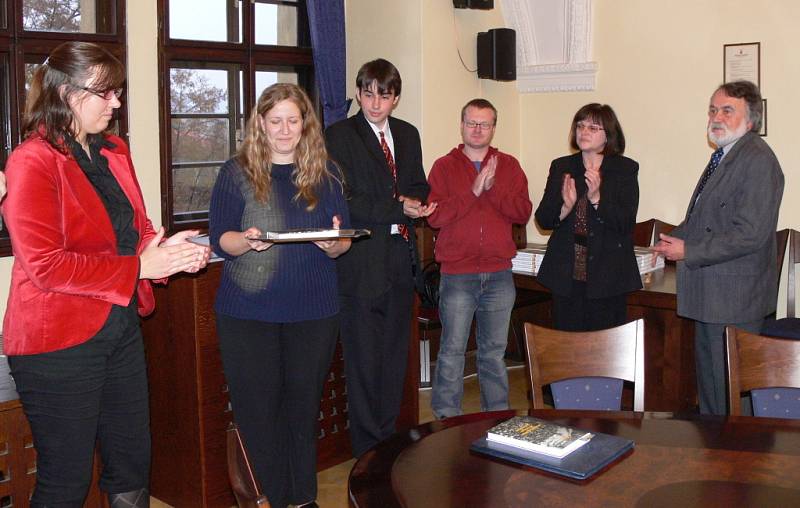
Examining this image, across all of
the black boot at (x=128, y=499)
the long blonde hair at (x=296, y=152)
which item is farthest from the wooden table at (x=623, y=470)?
the long blonde hair at (x=296, y=152)

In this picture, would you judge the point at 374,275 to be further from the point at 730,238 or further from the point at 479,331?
the point at 730,238

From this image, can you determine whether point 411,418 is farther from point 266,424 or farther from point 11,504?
point 11,504

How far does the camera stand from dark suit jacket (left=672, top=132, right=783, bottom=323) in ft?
10.9

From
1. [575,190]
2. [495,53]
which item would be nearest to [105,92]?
[575,190]

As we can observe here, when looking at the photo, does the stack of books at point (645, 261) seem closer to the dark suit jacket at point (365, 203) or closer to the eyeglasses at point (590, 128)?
the eyeglasses at point (590, 128)

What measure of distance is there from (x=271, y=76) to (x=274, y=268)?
2.42m

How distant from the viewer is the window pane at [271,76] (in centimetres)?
496

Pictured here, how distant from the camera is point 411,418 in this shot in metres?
4.08

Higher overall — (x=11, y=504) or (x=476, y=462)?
(x=476, y=462)

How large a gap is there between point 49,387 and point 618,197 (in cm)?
243

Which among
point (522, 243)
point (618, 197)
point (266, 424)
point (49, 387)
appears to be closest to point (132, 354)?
point (49, 387)

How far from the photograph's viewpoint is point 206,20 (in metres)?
4.65

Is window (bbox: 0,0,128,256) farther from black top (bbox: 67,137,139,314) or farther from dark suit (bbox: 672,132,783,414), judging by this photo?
dark suit (bbox: 672,132,783,414)

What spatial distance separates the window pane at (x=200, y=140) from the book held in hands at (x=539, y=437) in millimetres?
3023
